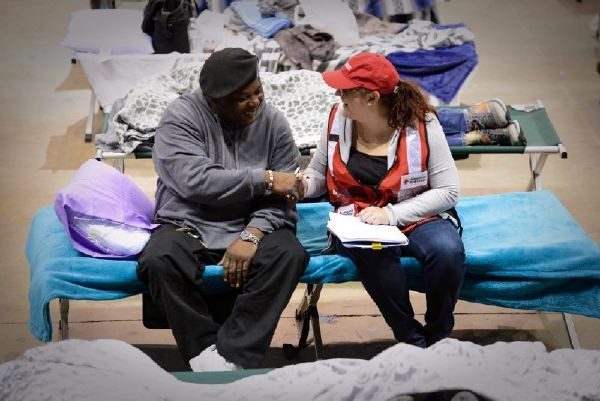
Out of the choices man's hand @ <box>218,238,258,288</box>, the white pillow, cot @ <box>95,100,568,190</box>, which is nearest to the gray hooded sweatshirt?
man's hand @ <box>218,238,258,288</box>

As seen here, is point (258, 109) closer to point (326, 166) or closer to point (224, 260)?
point (326, 166)

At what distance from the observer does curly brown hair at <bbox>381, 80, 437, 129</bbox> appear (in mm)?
3191

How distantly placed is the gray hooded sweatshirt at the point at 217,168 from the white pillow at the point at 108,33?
1968 millimetres

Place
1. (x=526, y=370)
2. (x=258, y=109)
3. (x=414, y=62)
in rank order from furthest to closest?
(x=414, y=62) < (x=258, y=109) < (x=526, y=370)

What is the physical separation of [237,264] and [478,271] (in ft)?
2.90

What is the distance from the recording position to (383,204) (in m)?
3.29

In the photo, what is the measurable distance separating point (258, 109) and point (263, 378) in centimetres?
109

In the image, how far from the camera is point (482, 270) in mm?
3236

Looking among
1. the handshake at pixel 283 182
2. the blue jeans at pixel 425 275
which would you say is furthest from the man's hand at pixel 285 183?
the blue jeans at pixel 425 275

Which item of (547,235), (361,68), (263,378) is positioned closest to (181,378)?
(263,378)

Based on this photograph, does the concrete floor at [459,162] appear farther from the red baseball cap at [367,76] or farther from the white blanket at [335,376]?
the red baseball cap at [367,76]

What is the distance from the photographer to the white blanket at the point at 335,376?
2.38 meters

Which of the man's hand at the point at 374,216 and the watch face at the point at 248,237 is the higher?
the man's hand at the point at 374,216

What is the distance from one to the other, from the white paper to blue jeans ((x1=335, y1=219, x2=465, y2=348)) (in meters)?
0.06
